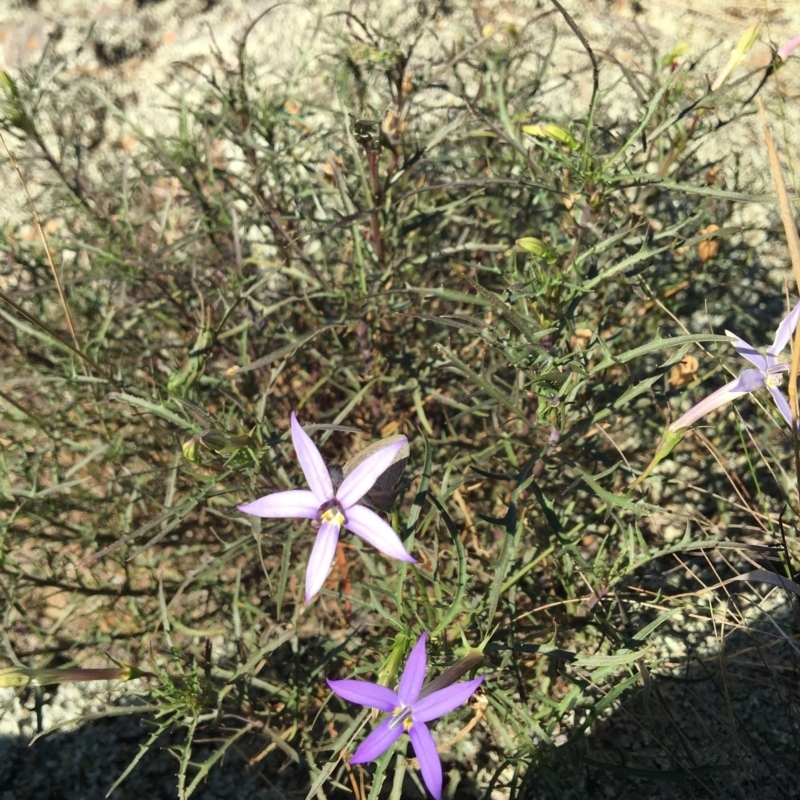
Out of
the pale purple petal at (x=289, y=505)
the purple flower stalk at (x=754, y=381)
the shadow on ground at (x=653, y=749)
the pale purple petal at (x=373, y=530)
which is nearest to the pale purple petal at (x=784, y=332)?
the purple flower stalk at (x=754, y=381)

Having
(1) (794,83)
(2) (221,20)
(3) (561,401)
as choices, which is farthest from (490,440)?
(2) (221,20)

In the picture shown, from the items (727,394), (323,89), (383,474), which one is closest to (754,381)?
(727,394)

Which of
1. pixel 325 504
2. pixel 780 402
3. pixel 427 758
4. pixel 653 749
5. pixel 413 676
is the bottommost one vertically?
pixel 653 749

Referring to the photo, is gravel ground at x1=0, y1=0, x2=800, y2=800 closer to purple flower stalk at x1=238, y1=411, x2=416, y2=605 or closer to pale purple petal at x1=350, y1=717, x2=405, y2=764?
pale purple petal at x1=350, y1=717, x2=405, y2=764

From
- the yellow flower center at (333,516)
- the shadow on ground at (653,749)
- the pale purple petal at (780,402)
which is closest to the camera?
the yellow flower center at (333,516)

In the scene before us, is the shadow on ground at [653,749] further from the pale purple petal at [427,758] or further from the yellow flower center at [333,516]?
the yellow flower center at [333,516]

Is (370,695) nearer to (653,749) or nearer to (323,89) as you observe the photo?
(653,749)
